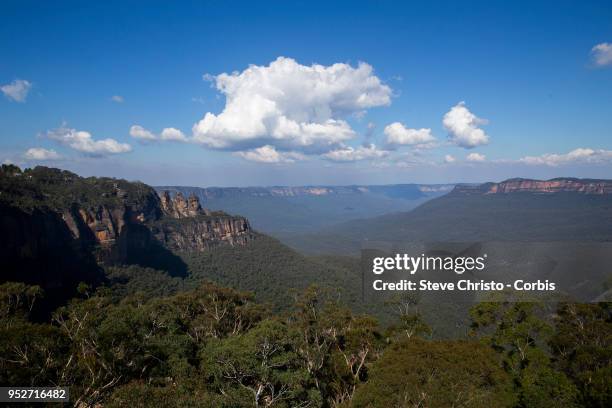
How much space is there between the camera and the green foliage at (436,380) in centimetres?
1237

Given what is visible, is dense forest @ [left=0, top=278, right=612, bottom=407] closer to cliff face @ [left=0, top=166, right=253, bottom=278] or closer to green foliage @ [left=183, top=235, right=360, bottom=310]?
cliff face @ [left=0, top=166, right=253, bottom=278]

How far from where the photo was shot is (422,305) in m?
61.7

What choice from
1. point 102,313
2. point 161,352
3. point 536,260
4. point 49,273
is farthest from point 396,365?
point 49,273

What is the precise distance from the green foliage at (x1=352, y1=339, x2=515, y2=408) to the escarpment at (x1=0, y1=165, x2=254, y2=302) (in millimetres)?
45206

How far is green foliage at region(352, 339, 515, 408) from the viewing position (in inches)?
487

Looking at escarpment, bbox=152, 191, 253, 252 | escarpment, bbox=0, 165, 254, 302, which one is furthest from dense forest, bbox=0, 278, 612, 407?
escarpment, bbox=152, 191, 253, 252

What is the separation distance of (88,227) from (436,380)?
65.8 metres

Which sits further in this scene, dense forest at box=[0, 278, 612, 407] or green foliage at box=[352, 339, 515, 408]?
dense forest at box=[0, 278, 612, 407]

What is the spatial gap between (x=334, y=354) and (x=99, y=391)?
42.9 ft

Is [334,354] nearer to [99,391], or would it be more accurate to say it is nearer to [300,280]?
[99,391]

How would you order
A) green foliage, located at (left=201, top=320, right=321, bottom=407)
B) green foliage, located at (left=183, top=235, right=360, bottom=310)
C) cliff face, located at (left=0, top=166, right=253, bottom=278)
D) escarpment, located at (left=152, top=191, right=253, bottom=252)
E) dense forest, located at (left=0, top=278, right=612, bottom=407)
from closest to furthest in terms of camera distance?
dense forest, located at (left=0, top=278, right=612, bottom=407) < green foliage, located at (left=201, top=320, right=321, bottom=407) < cliff face, located at (left=0, top=166, right=253, bottom=278) < green foliage, located at (left=183, top=235, right=360, bottom=310) < escarpment, located at (left=152, top=191, right=253, bottom=252)

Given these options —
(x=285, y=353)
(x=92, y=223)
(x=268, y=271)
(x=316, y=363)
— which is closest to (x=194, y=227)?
(x=268, y=271)

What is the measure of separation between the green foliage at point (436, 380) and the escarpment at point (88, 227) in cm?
4521

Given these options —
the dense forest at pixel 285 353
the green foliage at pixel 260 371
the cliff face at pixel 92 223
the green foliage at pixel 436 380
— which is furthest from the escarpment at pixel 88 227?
the green foliage at pixel 436 380
